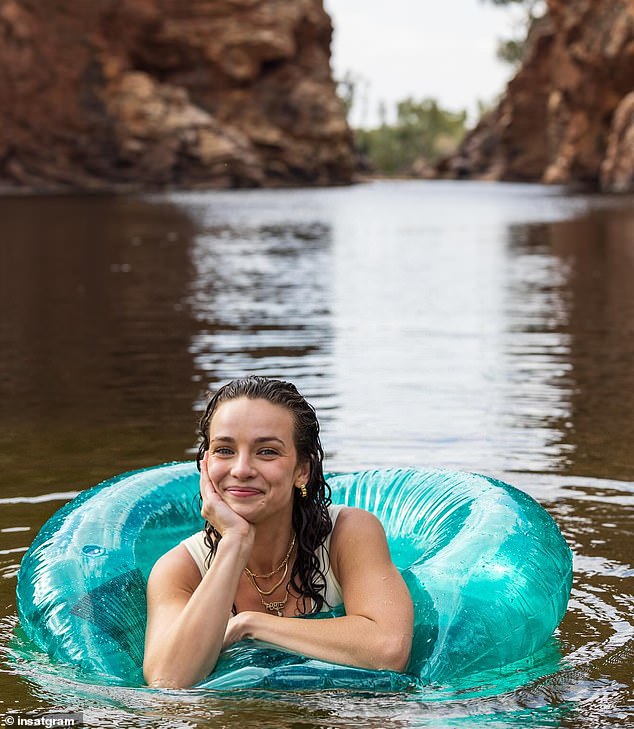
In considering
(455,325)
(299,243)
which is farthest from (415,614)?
(299,243)

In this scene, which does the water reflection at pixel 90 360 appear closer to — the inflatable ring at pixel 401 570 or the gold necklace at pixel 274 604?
the inflatable ring at pixel 401 570

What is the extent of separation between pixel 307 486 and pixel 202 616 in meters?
0.54

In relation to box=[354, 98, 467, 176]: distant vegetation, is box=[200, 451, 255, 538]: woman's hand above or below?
below

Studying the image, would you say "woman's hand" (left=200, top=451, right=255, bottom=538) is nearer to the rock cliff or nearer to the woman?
the woman

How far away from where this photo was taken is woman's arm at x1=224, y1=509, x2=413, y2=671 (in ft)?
11.9

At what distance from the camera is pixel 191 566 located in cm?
384

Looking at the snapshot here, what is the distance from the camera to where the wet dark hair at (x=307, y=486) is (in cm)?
372

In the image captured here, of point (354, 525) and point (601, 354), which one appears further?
point (601, 354)

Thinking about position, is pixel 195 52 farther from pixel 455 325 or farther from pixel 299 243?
pixel 455 325

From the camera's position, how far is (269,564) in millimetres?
3873

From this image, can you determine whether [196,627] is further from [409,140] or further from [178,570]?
[409,140]

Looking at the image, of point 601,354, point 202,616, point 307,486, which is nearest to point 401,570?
point 307,486

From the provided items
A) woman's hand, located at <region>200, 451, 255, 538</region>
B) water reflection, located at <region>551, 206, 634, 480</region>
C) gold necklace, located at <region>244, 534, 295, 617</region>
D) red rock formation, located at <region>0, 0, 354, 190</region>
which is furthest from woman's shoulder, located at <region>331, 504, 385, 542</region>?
red rock formation, located at <region>0, 0, 354, 190</region>

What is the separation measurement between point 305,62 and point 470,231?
44.4 metres
